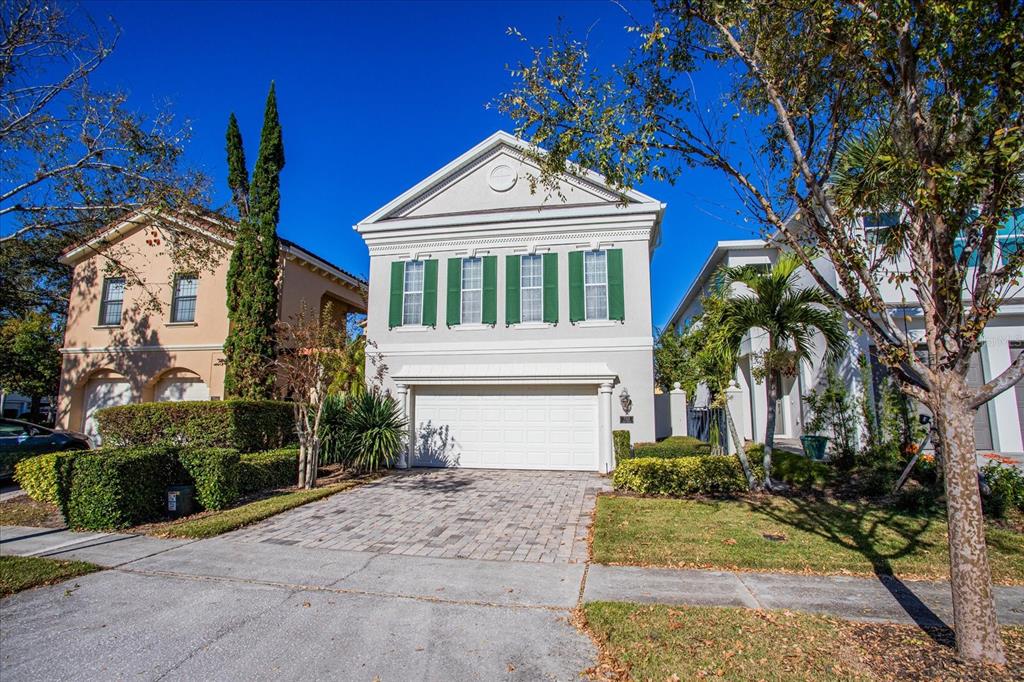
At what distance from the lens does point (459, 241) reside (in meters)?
15.3

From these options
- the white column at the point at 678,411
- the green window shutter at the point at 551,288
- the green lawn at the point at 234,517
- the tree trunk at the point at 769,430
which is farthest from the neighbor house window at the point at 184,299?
the tree trunk at the point at 769,430

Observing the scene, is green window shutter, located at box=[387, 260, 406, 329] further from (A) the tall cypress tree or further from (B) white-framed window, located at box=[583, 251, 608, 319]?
(B) white-framed window, located at box=[583, 251, 608, 319]

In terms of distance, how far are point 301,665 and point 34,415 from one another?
2921 cm

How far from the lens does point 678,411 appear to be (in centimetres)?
1415

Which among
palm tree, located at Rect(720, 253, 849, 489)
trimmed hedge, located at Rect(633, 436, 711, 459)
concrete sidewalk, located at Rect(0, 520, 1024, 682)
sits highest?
palm tree, located at Rect(720, 253, 849, 489)

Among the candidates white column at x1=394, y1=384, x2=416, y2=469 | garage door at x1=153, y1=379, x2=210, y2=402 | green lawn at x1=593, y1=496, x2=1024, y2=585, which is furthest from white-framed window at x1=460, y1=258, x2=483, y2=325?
garage door at x1=153, y1=379, x2=210, y2=402

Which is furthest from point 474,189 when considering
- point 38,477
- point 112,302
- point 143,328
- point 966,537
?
point 966,537

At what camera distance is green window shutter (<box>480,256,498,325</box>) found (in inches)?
579

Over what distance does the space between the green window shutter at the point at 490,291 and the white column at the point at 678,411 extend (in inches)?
208

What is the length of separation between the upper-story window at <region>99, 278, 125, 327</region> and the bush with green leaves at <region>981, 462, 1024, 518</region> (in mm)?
22655

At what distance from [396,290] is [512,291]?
3500 millimetres

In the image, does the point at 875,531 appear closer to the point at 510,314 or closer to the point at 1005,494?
the point at 1005,494

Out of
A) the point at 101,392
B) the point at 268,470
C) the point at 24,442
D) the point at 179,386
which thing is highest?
the point at 179,386

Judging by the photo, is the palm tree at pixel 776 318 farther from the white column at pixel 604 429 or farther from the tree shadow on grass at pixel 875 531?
the white column at pixel 604 429
